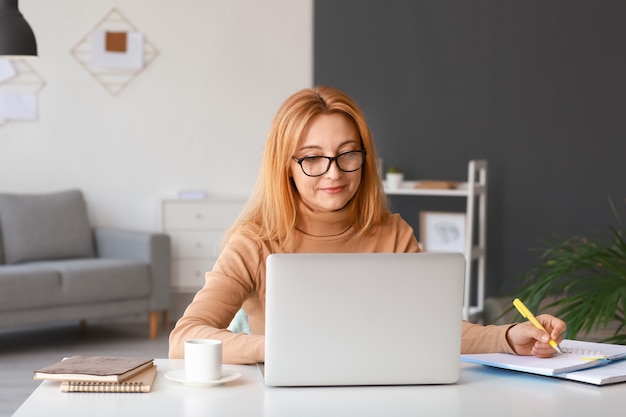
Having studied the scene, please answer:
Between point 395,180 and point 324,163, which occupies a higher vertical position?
point 324,163

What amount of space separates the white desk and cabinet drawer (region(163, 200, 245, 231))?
174 inches

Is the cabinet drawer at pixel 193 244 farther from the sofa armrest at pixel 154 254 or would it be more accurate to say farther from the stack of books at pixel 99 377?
the stack of books at pixel 99 377

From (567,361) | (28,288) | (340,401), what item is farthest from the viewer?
(28,288)

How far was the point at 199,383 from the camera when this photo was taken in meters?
1.81

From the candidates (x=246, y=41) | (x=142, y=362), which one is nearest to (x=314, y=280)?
(x=142, y=362)

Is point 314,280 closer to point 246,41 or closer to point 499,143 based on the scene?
point 499,143

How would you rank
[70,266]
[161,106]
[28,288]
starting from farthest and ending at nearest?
[161,106] → [70,266] → [28,288]

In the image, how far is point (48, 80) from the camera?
641cm

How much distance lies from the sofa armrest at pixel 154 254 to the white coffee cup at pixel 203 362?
412 centimetres

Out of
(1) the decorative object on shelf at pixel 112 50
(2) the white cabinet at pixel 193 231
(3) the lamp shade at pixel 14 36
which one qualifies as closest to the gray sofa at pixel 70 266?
(2) the white cabinet at pixel 193 231

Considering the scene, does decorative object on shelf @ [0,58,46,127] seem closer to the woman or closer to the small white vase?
the small white vase

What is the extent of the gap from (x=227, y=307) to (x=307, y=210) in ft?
1.05

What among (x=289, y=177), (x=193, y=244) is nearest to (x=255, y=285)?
(x=289, y=177)

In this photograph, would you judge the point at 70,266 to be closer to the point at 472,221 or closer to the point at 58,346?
the point at 58,346
